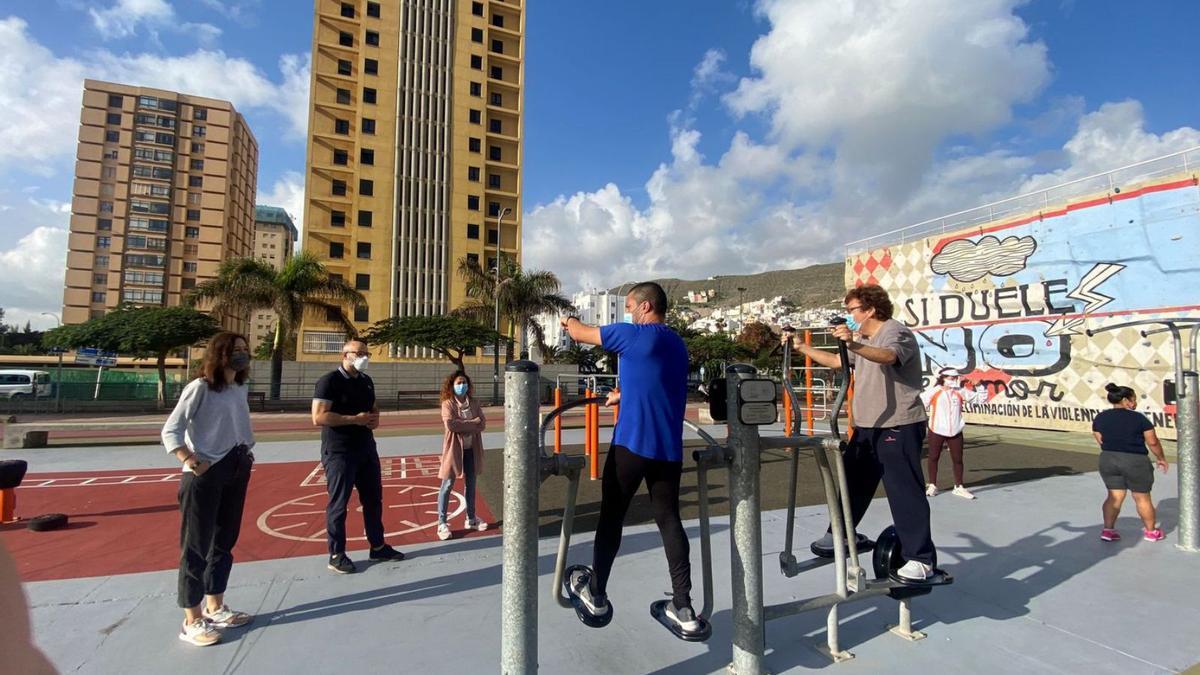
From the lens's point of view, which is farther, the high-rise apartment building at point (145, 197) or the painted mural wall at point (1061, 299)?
the high-rise apartment building at point (145, 197)

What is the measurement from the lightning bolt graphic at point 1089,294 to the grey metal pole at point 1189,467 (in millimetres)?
11113

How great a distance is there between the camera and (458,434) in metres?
5.38

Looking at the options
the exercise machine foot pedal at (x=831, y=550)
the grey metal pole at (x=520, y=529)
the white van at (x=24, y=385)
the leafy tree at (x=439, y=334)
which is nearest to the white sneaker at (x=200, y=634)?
the grey metal pole at (x=520, y=529)

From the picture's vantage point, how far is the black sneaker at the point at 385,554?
444cm

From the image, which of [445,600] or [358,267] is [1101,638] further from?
[358,267]

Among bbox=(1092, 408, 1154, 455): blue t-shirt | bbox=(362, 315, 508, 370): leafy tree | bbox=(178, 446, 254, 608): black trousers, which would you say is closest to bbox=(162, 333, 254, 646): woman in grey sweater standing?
bbox=(178, 446, 254, 608): black trousers

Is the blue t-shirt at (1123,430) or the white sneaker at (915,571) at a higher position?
the blue t-shirt at (1123,430)

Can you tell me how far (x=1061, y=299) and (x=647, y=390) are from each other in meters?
17.1

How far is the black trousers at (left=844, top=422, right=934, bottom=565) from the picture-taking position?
2.92m

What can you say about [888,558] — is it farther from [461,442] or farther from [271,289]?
[271,289]

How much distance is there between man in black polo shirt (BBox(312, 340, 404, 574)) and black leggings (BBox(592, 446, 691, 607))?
2.50 m

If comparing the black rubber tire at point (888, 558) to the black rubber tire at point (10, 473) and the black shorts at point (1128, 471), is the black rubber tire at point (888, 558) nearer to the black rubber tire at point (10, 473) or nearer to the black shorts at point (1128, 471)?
the black shorts at point (1128, 471)

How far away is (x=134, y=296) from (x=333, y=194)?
51210mm

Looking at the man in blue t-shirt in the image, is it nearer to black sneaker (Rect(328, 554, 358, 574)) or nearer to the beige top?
black sneaker (Rect(328, 554, 358, 574))
